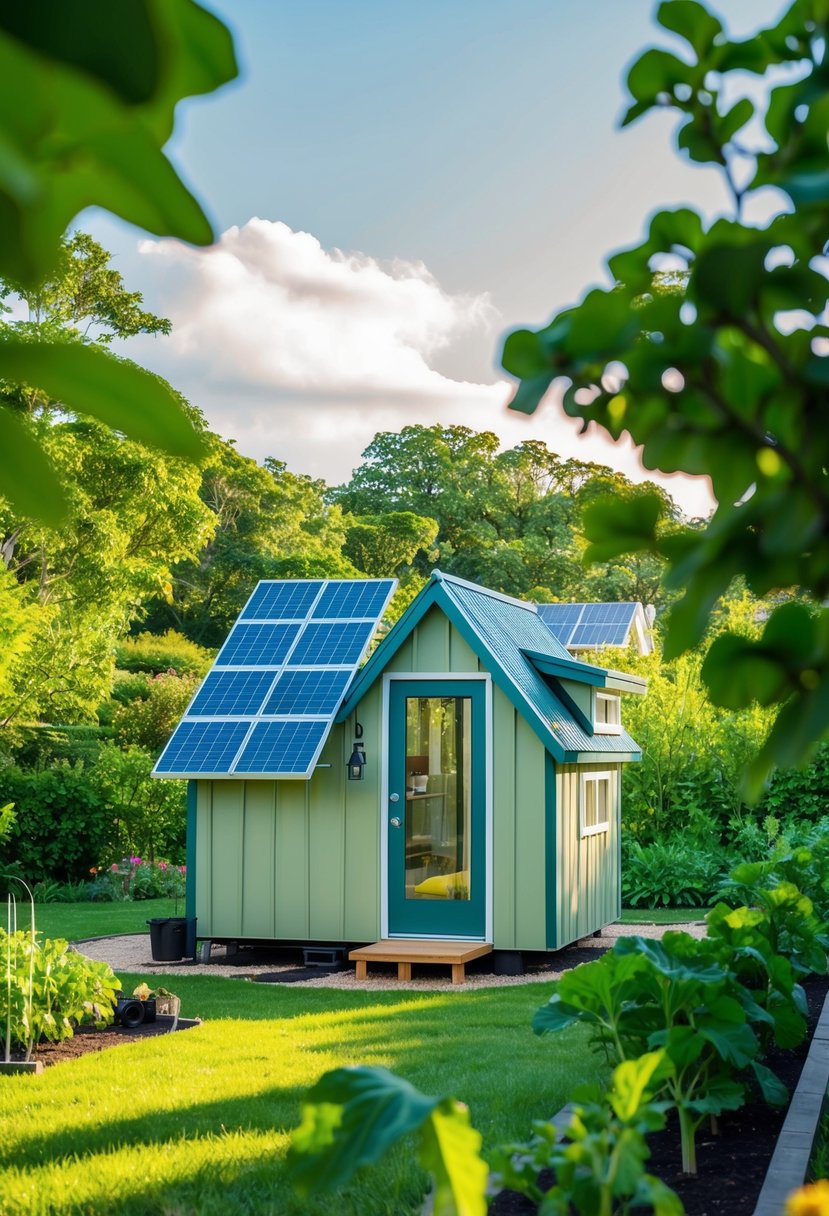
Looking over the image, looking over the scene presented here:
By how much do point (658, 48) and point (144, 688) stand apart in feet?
83.2

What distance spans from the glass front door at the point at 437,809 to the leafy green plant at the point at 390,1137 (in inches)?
329

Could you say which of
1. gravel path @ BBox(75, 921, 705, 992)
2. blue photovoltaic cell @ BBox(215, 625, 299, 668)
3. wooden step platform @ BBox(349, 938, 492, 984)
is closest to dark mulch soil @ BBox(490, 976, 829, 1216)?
gravel path @ BBox(75, 921, 705, 992)

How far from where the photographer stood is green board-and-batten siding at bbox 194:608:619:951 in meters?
9.80

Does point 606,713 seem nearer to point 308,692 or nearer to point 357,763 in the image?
point 357,763

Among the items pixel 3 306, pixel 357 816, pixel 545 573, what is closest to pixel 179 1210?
pixel 357 816

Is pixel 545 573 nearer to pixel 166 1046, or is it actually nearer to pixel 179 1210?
pixel 166 1046

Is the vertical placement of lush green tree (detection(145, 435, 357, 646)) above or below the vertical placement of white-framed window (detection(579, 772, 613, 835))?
above

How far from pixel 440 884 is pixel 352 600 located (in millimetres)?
2722

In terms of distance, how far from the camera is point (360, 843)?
1024 cm

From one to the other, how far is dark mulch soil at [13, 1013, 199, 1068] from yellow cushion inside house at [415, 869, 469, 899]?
2.97 m

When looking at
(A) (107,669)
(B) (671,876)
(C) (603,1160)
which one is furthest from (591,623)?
(C) (603,1160)

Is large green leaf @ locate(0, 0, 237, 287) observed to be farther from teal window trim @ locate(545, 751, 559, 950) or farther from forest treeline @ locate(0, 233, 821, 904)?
teal window trim @ locate(545, 751, 559, 950)

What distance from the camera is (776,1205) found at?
3275 millimetres

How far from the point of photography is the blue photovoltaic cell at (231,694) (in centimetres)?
1062
